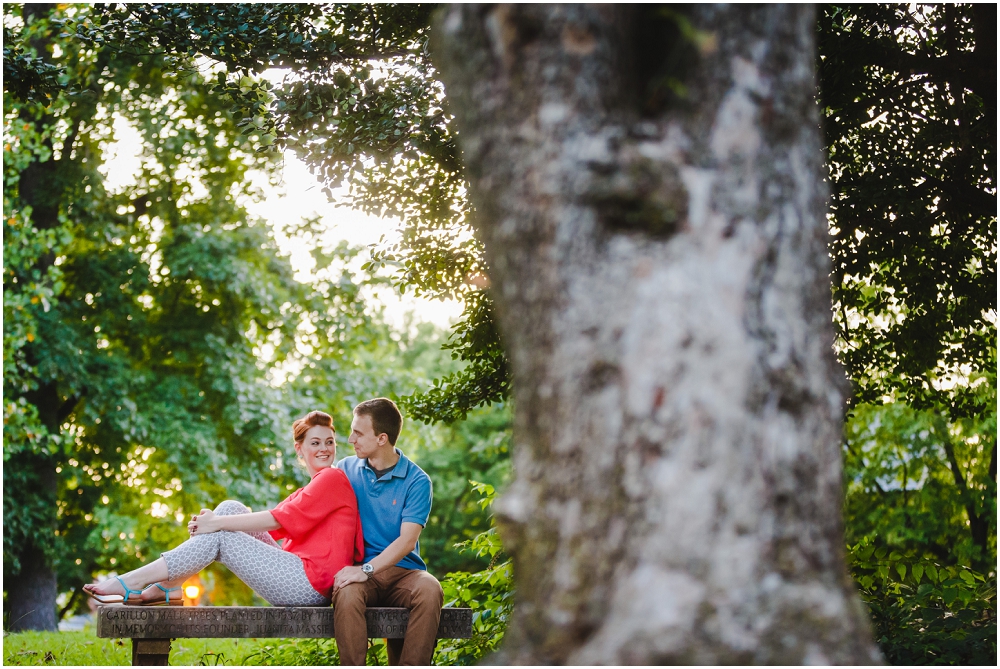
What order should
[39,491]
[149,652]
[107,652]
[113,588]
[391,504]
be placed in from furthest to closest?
1. [39,491]
2. [107,652]
3. [391,504]
4. [113,588]
5. [149,652]

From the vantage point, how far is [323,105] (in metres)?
5.55

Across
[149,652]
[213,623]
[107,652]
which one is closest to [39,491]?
[107,652]

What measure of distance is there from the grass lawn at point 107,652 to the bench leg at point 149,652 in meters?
3.12

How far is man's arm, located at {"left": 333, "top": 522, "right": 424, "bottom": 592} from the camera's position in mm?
4051

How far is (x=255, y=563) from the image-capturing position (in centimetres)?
402

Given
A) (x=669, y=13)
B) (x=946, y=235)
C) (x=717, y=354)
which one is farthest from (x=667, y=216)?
(x=946, y=235)

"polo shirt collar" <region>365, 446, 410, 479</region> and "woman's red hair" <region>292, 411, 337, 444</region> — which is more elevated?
"woman's red hair" <region>292, 411, 337, 444</region>

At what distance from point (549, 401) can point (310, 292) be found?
1205 cm

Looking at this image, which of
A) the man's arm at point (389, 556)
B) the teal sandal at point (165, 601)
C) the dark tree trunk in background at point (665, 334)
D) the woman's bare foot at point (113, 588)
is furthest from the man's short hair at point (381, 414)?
the dark tree trunk in background at point (665, 334)

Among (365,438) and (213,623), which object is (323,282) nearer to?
(365,438)

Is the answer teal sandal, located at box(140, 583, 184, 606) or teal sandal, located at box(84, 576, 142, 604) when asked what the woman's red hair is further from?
teal sandal, located at box(84, 576, 142, 604)

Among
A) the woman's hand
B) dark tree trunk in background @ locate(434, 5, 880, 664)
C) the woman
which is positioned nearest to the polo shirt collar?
the woman

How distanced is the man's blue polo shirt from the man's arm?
6 cm

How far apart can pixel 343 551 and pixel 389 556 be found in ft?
0.78
